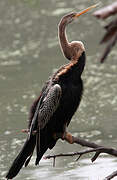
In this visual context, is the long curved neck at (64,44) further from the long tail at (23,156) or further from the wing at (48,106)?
the long tail at (23,156)

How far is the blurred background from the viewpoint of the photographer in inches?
248

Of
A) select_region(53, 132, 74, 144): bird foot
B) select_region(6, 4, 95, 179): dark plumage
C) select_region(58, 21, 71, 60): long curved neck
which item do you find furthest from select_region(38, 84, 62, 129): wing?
select_region(58, 21, 71, 60): long curved neck

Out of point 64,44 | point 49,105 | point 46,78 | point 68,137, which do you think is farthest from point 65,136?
Result: point 46,78

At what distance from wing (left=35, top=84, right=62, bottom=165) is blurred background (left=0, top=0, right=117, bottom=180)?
7.07 feet

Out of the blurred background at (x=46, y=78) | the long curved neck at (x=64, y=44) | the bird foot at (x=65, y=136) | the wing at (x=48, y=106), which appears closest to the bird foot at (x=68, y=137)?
the bird foot at (x=65, y=136)

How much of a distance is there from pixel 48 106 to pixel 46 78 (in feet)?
17.2

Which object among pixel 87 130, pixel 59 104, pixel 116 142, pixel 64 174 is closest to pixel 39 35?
pixel 87 130

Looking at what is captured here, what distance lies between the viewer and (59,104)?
149 inches

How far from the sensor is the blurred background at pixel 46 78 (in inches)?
248

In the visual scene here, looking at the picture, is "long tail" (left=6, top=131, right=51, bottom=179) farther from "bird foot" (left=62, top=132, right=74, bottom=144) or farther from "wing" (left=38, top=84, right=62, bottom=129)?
"bird foot" (left=62, top=132, right=74, bottom=144)

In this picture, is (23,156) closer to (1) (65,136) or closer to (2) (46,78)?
(1) (65,136)

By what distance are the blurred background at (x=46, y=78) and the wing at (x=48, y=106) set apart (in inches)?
84.8

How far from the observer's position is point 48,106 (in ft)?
12.1

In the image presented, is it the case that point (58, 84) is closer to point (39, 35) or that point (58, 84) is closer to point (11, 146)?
point (11, 146)
